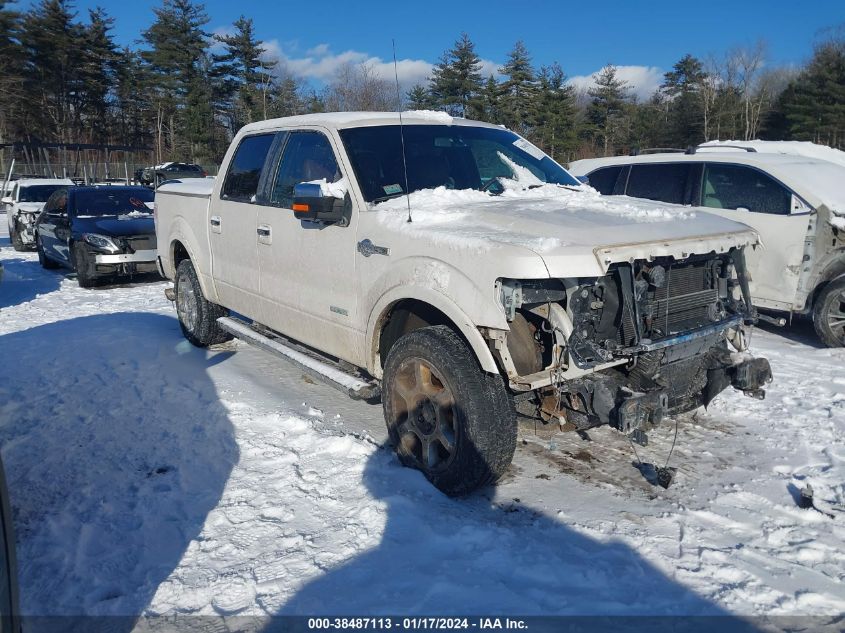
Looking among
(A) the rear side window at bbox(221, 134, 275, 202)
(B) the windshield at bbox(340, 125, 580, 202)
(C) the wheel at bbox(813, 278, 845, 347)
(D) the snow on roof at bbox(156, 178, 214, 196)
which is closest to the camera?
(B) the windshield at bbox(340, 125, 580, 202)

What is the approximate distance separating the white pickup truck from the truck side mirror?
0.01m

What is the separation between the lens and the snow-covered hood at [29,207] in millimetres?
15857

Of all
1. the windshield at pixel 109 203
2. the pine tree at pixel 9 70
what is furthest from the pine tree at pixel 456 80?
the pine tree at pixel 9 70

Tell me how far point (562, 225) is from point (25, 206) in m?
16.5

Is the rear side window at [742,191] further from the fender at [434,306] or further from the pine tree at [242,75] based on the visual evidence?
the pine tree at [242,75]

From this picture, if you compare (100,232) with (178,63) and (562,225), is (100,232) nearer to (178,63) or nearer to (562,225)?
(562,225)

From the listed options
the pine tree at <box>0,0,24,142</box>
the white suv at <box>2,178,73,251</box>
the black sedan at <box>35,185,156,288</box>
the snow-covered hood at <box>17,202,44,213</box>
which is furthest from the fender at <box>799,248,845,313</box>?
the pine tree at <box>0,0,24,142</box>

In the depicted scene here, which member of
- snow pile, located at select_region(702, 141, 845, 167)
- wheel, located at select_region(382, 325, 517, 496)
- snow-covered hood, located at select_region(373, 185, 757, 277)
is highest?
snow pile, located at select_region(702, 141, 845, 167)

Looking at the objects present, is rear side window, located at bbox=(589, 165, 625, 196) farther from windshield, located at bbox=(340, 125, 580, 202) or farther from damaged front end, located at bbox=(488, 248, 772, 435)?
damaged front end, located at bbox=(488, 248, 772, 435)

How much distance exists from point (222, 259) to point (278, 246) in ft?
4.00

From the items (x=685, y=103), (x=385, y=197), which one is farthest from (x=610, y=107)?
(x=385, y=197)

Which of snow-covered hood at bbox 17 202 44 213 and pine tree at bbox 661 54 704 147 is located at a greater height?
pine tree at bbox 661 54 704 147

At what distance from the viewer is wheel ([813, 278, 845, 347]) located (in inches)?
266

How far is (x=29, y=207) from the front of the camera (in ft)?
52.3
